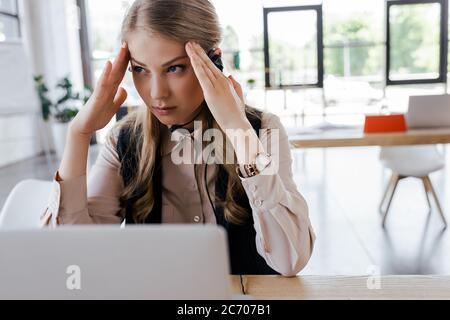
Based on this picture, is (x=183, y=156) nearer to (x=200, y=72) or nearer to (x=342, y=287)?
(x=200, y=72)

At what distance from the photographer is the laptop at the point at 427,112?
8.02ft

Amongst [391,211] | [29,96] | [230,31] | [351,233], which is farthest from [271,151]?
[230,31]

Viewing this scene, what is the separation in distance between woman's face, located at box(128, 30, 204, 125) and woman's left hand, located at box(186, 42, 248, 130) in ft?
0.09

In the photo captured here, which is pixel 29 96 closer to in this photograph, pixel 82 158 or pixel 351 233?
pixel 351 233

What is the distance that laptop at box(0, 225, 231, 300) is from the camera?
35cm

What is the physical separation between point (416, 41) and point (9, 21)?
5669 mm

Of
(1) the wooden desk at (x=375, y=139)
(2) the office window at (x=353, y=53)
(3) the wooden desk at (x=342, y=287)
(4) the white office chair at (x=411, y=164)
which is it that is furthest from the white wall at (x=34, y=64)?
(3) the wooden desk at (x=342, y=287)

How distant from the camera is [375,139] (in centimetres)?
230

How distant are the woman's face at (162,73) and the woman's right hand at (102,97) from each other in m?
0.04

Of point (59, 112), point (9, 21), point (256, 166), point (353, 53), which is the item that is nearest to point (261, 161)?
point (256, 166)

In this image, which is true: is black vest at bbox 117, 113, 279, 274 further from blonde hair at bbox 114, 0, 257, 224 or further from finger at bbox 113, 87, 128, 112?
finger at bbox 113, 87, 128, 112

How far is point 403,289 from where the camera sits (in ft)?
2.19

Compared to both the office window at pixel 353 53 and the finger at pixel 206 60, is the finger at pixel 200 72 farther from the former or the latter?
the office window at pixel 353 53
